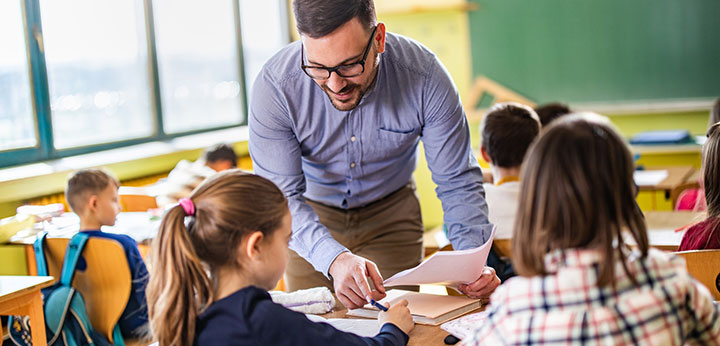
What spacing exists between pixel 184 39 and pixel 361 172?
3866 millimetres

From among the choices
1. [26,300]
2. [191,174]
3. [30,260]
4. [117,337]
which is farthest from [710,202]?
[30,260]

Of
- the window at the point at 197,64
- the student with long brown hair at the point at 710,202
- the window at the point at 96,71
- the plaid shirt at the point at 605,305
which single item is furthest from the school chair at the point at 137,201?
the plaid shirt at the point at 605,305

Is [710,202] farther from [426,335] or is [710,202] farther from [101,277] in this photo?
[101,277]

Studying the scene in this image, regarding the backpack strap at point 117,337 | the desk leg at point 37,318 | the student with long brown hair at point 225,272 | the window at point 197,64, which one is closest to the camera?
the student with long brown hair at point 225,272

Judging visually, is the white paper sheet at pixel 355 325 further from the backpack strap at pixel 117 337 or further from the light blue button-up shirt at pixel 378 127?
the backpack strap at pixel 117 337

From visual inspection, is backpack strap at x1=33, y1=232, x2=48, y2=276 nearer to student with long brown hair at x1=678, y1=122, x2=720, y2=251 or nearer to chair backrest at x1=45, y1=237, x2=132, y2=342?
chair backrest at x1=45, y1=237, x2=132, y2=342

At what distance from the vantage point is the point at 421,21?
625 centimetres

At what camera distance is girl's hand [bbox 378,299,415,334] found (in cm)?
165

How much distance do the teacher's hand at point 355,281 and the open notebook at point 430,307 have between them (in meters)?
0.04

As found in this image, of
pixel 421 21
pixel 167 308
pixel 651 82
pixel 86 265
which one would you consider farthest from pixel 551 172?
pixel 421 21

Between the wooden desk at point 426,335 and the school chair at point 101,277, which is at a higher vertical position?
the wooden desk at point 426,335

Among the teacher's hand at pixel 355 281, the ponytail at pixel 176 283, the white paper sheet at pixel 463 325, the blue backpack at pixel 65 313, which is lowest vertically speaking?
the blue backpack at pixel 65 313

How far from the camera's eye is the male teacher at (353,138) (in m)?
1.88

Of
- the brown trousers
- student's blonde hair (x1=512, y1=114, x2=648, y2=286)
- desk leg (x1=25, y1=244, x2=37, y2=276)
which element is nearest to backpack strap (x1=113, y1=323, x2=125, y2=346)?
desk leg (x1=25, y1=244, x2=37, y2=276)
